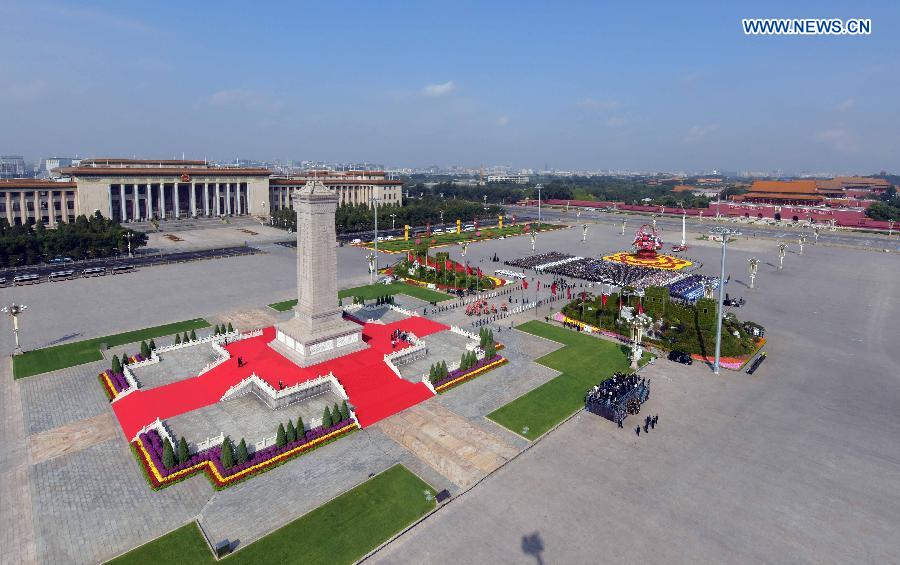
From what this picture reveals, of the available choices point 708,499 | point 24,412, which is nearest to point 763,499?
point 708,499

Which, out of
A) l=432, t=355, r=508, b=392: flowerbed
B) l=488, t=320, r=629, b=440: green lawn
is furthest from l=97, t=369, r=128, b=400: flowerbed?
l=488, t=320, r=629, b=440: green lawn

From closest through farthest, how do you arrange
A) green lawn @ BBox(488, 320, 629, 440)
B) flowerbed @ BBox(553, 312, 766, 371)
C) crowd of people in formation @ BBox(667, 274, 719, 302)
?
1. green lawn @ BBox(488, 320, 629, 440)
2. flowerbed @ BBox(553, 312, 766, 371)
3. crowd of people in formation @ BBox(667, 274, 719, 302)

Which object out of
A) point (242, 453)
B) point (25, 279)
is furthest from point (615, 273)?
point (25, 279)

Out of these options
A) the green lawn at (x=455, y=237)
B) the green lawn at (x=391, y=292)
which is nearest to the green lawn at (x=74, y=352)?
the green lawn at (x=391, y=292)

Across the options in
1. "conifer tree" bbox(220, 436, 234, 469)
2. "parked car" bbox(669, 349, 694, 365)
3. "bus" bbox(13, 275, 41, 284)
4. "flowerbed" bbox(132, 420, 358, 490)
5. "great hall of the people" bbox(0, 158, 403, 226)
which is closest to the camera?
"flowerbed" bbox(132, 420, 358, 490)

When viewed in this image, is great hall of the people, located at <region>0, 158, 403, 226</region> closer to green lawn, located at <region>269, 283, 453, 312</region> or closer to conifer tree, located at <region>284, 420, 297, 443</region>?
green lawn, located at <region>269, 283, 453, 312</region>

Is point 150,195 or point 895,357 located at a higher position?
point 150,195

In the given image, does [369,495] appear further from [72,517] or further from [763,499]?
[763,499]

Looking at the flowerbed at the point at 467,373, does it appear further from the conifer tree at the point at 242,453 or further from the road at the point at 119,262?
the road at the point at 119,262
